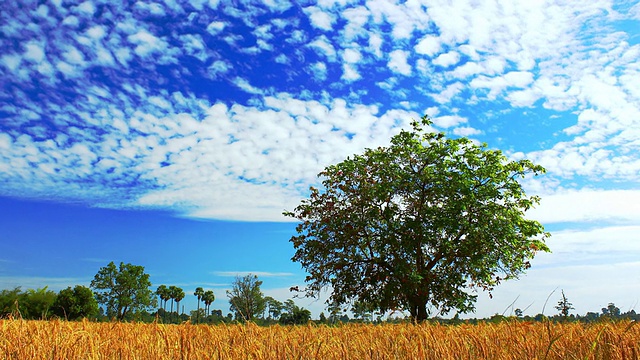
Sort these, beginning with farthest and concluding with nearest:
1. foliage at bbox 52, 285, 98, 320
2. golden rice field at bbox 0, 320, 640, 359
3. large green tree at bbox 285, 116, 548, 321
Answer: foliage at bbox 52, 285, 98, 320 < large green tree at bbox 285, 116, 548, 321 < golden rice field at bbox 0, 320, 640, 359

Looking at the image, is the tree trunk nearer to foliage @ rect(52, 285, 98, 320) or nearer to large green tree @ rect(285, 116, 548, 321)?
large green tree @ rect(285, 116, 548, 321)

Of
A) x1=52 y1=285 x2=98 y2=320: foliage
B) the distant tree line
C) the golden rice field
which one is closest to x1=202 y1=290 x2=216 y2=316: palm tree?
the distant tree line

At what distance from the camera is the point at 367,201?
25062 mm

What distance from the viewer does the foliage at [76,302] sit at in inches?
2192

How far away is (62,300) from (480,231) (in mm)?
54231

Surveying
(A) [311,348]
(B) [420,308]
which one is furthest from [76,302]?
(A) [311,348]

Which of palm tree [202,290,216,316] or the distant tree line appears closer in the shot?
the distant tree line

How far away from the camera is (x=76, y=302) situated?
5759 centimetres

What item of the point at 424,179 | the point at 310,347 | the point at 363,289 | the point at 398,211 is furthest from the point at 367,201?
the point at 310,347

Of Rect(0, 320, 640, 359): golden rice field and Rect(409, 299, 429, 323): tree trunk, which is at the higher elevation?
Rect(0, 320, 640, 359): golden rice field

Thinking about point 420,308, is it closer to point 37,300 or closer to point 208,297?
point 37,300

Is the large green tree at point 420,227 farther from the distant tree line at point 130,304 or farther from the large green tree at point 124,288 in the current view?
the large green tree at point 124,288

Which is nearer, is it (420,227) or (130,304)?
(420,227)

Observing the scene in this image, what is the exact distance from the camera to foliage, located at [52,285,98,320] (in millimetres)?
55688
